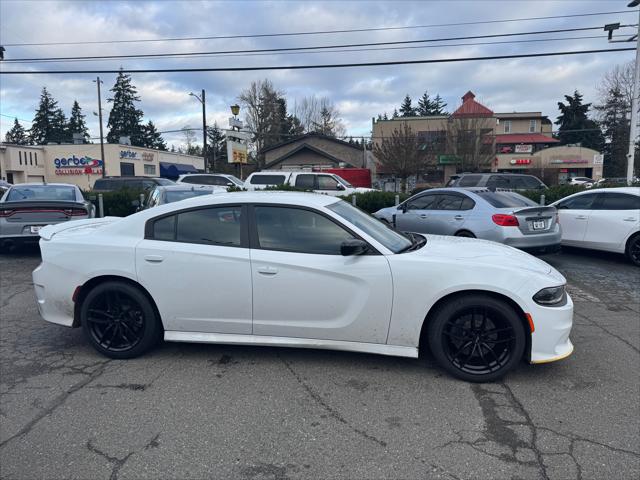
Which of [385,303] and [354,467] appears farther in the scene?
[385,303]

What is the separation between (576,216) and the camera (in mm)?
9055

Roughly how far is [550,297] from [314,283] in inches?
73.5

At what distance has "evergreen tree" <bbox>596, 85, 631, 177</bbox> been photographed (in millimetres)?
49628

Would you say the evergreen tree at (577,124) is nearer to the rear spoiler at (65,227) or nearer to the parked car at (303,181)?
the parked car at (303,181)

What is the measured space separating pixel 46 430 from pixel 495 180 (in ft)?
59.6

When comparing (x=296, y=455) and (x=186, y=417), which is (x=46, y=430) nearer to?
(x=186, y=417)

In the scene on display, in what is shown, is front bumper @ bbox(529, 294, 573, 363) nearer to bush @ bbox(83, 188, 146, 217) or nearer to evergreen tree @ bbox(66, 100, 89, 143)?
bush @ bbox(83, 188, 146, 217)

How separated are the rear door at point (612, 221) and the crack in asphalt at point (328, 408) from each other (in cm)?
737

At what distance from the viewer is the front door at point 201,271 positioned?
153 inches

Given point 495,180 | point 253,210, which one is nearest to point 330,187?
point 495,180

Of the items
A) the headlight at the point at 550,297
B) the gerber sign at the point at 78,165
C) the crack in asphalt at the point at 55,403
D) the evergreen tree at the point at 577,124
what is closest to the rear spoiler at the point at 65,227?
the crack in asphalt at the point at 55,403

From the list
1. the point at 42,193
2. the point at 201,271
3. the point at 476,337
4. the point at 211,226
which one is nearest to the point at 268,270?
the point at 201,271

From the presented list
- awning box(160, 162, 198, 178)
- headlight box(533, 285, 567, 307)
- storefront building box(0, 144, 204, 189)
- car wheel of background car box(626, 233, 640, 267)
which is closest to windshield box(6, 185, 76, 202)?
headlight box(533, 285, 567, 307)

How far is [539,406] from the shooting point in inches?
129
